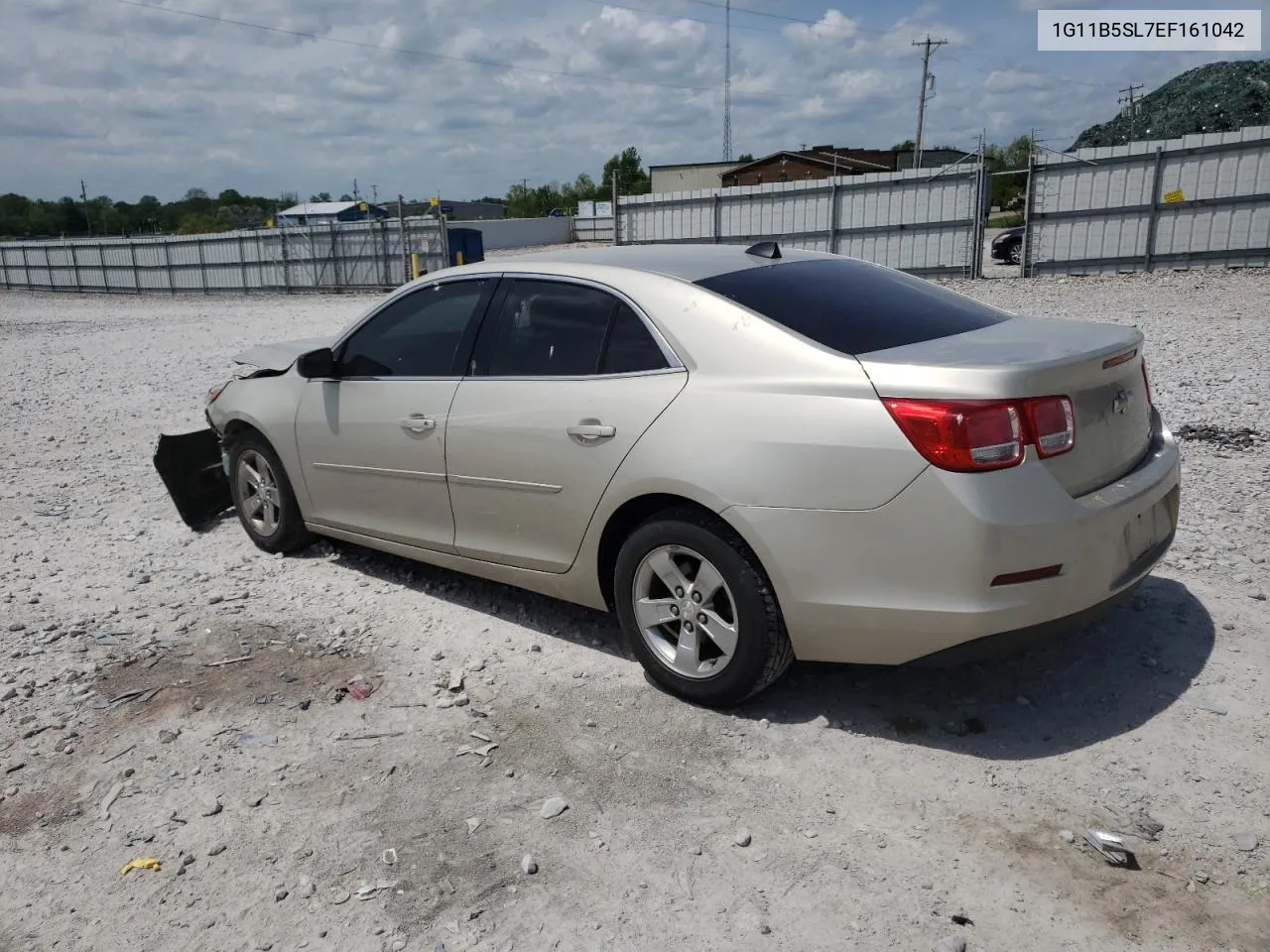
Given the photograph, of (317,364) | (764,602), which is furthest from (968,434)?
(317,364)

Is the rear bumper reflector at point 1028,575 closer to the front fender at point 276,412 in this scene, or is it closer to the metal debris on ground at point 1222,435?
the front fender at point 276,412

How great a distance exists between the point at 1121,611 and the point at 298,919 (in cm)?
343

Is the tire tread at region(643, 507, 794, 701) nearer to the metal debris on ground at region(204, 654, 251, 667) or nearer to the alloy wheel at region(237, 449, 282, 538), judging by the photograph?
the metal debris on ground at region(204, 654, 251, 667)

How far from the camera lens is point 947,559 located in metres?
3.03

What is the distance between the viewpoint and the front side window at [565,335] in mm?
3822

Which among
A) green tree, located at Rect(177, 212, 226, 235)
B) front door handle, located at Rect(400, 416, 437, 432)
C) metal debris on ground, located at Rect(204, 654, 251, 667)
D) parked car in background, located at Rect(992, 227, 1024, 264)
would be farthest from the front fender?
green tree, located at Rect(177, 212, 226, 235)

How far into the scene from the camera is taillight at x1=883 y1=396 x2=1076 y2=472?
9.79ft

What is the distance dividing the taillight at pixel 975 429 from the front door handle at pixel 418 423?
215 cm

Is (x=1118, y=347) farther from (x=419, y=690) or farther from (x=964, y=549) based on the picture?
(x=419, y=690)

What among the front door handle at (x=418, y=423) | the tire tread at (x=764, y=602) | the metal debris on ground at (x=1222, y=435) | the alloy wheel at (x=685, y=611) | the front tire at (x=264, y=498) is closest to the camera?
the tire tread at (x=764, y=602)

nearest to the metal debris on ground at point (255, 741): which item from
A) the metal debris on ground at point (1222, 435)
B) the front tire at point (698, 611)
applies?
the front tire at point (698, 611)

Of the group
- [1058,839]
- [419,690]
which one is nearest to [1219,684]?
[1058,839]

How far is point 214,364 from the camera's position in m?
13.5

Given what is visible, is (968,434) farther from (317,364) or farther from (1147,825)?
(317,364)
